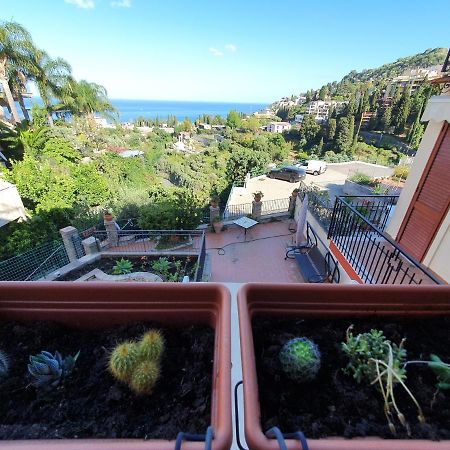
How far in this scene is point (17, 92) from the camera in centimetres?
1686

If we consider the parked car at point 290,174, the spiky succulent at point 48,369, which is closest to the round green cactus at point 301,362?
the spiky succulent at point 48,369

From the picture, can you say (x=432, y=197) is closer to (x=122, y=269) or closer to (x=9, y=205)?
(x=122, y=269)

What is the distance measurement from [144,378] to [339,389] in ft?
2.43

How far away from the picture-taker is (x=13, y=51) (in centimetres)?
1472

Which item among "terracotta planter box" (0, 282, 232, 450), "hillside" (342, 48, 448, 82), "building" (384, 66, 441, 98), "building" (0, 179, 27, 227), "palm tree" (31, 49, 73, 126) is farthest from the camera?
"hillside" (342, 48, 448, 82)

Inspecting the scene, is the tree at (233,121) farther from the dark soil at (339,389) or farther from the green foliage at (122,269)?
the dark soil at (339,389)

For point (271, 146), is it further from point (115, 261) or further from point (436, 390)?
point (436, 390)

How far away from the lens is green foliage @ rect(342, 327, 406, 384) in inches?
37.0

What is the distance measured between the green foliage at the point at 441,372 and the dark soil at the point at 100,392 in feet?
2.86

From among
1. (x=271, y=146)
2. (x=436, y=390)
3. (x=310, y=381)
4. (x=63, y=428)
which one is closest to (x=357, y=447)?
(x=310, y=381)

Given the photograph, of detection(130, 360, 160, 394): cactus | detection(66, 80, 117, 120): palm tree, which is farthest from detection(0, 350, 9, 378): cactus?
detection(66, 80, 117, 120): palm tree

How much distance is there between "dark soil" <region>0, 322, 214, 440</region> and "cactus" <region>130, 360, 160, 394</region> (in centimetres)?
Answer: 4

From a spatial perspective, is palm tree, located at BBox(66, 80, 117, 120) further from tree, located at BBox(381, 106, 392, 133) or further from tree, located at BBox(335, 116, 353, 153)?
tree, located at BBox(381, 106, 392, 133)

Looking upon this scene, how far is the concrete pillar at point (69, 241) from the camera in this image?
6273mm
